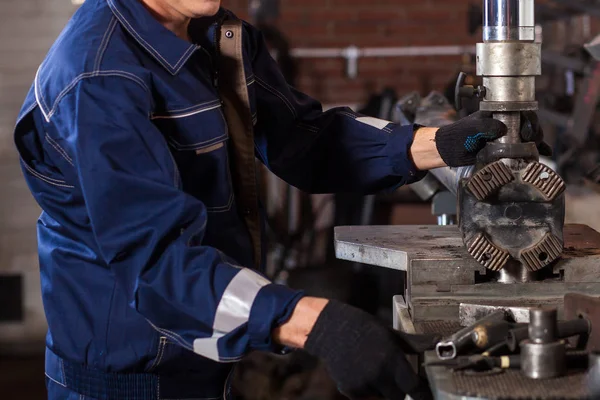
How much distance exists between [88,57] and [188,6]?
21cm

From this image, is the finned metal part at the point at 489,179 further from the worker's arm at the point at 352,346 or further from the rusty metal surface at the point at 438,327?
the worker's arm at the point at 352,346

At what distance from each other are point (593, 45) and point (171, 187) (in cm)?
159

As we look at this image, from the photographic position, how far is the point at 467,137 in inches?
68.7

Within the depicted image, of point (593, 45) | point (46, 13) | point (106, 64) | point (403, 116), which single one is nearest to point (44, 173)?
point (106, 64)

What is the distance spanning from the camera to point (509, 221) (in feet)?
5.35

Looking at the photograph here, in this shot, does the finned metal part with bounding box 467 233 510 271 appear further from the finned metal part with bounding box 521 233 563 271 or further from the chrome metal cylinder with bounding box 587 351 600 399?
the chrome metal cylinder with bounding box 587 351 600 399

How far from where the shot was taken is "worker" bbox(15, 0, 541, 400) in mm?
1333

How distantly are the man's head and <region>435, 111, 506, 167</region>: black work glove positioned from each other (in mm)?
479

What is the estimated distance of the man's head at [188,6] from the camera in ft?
5.23

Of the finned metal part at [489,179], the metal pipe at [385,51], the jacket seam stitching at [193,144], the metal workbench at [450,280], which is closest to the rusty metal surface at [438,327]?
the metal workbench at [450,280]

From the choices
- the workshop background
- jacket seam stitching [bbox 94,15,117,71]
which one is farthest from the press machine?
the workshop background

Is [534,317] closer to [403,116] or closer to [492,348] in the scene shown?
[492,348]

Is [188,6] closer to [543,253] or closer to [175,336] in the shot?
[175,336]

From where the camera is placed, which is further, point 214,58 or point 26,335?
point 26,335
